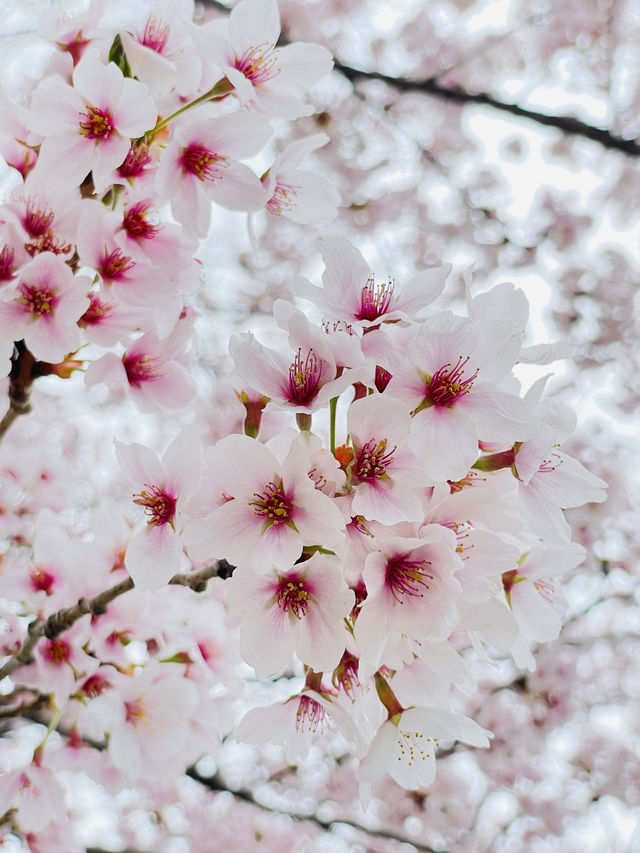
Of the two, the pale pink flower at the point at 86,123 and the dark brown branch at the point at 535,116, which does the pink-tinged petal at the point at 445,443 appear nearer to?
the pale pink flower at the point at 86,123

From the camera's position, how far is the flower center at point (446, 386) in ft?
3.03

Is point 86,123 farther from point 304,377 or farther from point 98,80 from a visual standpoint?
point 304,377

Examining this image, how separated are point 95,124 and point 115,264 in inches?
8.9

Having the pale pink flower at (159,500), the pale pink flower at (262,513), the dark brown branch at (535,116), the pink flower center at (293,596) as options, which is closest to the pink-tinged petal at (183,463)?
the pale pink flower at (159,500)

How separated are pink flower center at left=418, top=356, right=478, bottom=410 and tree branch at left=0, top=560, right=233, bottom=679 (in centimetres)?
44

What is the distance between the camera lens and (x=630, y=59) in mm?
4621

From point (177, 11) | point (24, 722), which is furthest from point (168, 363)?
point (24, 722)

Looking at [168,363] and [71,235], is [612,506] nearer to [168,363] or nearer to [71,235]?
[168,363]

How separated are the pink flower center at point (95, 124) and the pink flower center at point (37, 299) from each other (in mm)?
264

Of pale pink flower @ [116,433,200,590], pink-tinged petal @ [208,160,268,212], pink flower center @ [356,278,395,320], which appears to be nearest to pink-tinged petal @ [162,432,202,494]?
pale pink flower @ [116,433,200,590]

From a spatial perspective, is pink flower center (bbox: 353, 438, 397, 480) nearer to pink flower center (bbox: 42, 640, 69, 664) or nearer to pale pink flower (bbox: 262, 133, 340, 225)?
pale pink flower (bbox: 262, 133, 340, 225)

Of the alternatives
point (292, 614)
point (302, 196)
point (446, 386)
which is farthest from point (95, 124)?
point (292, 614)

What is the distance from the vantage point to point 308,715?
114cm

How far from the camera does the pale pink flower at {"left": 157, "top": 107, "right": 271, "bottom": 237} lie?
114cm
